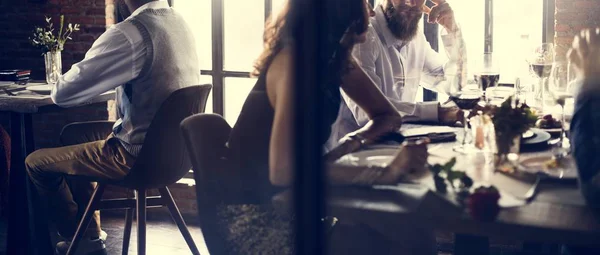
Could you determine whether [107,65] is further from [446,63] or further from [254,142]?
[446,63]

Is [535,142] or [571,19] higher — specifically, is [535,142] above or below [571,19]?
below

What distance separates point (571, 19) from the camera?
3441 mm

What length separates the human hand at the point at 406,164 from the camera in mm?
1664

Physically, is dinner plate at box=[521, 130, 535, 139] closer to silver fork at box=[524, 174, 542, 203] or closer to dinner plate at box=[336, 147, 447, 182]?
dinner plate at box=[336, 147, 447, 182]

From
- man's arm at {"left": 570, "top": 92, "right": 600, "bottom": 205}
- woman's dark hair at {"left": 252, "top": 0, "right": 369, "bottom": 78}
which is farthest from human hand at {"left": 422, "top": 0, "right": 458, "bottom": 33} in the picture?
man's arm at {"left": 570, "top": 92, "right": 600, "bottom": 205}

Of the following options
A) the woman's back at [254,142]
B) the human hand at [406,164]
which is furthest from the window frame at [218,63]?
the human hand at [406,164]

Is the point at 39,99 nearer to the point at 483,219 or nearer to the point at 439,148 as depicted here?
the point at 439,148

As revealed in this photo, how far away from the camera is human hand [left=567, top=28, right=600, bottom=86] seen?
174 centimetres

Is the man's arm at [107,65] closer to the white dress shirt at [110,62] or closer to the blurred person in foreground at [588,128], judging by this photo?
the white dress shirt at [110,62]

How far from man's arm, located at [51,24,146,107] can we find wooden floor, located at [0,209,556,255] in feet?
3.26

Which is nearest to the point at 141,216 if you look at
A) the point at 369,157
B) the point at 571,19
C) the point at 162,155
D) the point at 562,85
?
the point at 162,155

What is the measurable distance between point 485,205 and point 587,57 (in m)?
0.57

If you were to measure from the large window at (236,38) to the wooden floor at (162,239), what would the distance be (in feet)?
2.24

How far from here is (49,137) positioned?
4.38m
